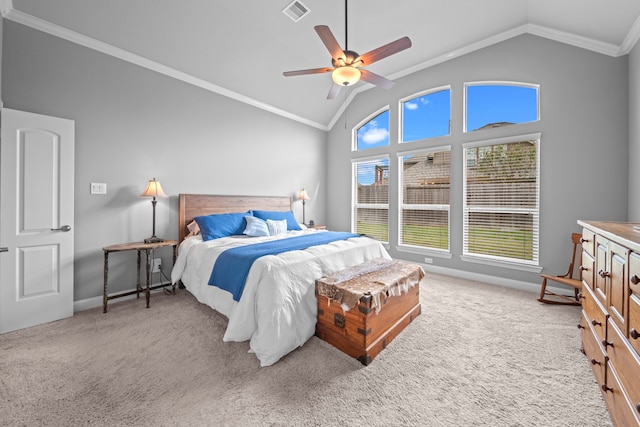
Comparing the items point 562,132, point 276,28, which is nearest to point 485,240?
point 562,132

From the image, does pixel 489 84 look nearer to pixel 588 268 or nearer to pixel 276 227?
pixel 588 268

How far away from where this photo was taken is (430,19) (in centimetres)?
324

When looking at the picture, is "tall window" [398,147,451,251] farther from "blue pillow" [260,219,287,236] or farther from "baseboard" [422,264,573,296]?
"blue pillow" [260,219,287,236]

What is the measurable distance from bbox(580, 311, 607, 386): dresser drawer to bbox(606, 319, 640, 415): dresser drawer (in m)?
0.15

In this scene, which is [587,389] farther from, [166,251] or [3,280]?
[3,280]

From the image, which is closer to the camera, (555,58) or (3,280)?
(3,280)

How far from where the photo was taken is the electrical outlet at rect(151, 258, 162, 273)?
324 centimetres

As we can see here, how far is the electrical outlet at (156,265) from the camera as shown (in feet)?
10.6

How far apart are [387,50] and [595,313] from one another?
2.49 metres

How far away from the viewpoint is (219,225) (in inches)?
133

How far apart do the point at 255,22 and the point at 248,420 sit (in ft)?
13.2

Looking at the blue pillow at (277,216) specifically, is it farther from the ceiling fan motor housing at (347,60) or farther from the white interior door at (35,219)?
the ceiling fan motor housing at (347,60)

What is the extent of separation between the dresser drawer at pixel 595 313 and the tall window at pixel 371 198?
10.2 feet

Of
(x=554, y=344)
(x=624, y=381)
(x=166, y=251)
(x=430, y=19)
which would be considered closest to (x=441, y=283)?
(x=554, y=344)
